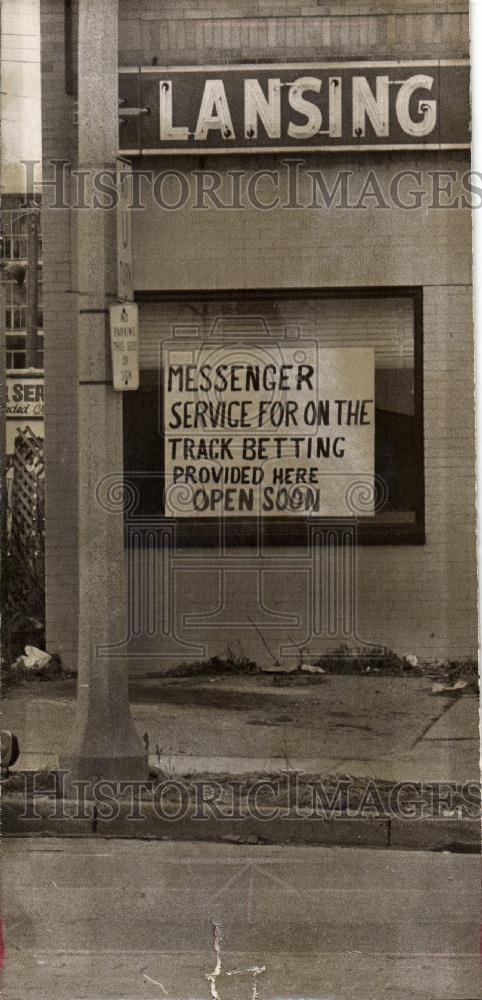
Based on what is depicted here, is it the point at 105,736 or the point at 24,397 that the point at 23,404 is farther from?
the point at 105,736

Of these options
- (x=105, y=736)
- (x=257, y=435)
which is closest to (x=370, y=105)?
(x=257, y=435)

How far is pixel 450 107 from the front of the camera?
671 cm

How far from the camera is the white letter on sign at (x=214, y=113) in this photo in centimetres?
679

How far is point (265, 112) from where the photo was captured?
6.76 meters

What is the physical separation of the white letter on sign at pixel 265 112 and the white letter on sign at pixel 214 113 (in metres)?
0.12

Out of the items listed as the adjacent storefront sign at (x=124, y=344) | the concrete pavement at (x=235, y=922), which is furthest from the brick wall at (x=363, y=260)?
the concrete pavement at (x=235, y=922)

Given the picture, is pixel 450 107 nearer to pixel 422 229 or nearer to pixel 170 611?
pixel 422 229

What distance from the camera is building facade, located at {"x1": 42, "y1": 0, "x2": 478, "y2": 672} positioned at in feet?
20.8

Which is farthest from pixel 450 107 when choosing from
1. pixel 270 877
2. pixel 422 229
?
pixel 270 877

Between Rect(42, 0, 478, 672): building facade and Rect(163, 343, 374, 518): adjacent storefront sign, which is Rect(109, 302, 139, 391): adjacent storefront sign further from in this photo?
Rect(163, 343, 374, 518): adjacent storefront sign

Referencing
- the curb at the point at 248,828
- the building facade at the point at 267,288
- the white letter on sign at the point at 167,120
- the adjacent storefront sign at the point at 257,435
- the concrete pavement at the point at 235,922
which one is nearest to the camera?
the concrete pavement at the point at 235,922

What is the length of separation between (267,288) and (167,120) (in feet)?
3.72

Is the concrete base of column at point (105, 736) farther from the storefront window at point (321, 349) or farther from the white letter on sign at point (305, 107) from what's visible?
the white letter on sign at point (305, 107)

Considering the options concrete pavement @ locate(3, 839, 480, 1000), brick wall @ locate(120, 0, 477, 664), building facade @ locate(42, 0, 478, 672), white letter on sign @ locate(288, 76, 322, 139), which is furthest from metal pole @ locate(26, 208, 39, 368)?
concrete pavement @ locate(3, 839, 480, 1000)
